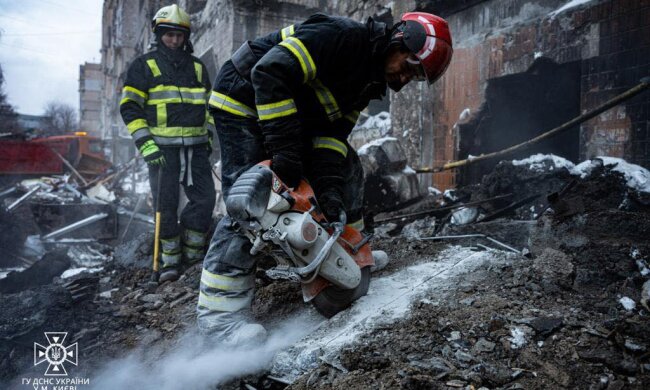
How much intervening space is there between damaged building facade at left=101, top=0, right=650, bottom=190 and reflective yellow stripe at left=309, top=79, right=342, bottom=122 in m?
2.85

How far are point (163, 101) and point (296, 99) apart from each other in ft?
6.47

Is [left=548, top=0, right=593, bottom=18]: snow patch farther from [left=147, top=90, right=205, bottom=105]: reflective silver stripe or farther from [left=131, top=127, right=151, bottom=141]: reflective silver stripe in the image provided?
[left=131, top=127, right=151, bottom=141]: reflective silver stripe

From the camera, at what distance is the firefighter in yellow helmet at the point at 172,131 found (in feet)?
11.8

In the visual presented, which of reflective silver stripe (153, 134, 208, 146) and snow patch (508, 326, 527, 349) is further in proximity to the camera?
reflective silver stripe (153, 134, 208, 146)

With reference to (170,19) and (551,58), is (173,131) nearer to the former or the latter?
(170,19)

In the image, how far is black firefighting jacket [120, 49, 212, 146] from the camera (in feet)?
11.8

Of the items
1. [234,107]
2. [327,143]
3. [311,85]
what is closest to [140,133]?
[234,107]

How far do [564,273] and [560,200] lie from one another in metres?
1.06

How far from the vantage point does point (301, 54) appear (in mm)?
1951

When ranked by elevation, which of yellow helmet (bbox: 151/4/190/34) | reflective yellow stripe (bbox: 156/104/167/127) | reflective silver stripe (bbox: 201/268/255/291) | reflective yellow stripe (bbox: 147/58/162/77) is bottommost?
reflective silver stripe (bbox: 201/268/255/291)

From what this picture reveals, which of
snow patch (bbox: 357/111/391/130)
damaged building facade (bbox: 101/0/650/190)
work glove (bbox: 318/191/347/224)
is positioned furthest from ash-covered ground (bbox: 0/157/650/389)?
snow patch (bbox: 357/111/391/130)

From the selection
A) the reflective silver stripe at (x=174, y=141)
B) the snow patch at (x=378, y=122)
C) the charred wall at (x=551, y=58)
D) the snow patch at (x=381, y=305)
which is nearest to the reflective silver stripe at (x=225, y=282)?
the snow patch at (x=381, y=305)

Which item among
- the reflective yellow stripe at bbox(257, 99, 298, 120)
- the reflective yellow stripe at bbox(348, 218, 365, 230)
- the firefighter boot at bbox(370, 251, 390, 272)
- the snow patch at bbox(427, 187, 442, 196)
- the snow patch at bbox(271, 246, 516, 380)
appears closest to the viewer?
the snow patch at bbox(271, 246, 516, 380)

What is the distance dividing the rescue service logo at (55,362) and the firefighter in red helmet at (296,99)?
2.15 feet
